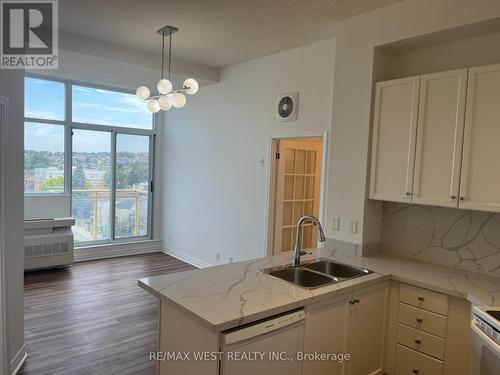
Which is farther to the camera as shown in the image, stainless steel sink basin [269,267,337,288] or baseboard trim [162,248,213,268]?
baseboard trim [162,248,213,268]

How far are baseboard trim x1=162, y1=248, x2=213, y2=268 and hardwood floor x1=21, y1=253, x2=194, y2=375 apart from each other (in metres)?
0.30

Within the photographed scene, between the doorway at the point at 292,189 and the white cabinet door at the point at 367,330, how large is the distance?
71.5 inches

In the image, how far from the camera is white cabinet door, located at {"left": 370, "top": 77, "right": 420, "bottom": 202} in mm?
2732

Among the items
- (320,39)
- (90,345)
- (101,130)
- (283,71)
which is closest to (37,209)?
(101,130)

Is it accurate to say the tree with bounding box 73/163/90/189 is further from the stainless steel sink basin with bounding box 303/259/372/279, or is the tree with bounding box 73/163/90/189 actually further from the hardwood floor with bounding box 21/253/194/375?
the stainless steel sink basin with bounding box 303/259/372/279

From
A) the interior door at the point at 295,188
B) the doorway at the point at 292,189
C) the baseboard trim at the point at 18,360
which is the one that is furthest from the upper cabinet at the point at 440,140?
the baseboard trim at the point at 18,360

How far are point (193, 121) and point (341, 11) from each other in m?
3.35

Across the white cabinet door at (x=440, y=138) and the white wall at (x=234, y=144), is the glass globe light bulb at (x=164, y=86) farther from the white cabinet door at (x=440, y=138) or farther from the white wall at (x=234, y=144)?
the white cabinet door at (x=440, y=138)

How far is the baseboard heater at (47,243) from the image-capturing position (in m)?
5.15

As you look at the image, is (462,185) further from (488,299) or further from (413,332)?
(413,332)

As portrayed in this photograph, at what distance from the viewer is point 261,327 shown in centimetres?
184

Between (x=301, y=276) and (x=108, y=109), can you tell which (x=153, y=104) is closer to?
(x=301, y=276)

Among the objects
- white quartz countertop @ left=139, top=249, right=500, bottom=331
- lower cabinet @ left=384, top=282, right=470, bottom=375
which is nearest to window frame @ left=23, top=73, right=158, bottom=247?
white quartz countertop @ left=139, top=249, right=500, bottom=331

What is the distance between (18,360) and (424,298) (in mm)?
3121
